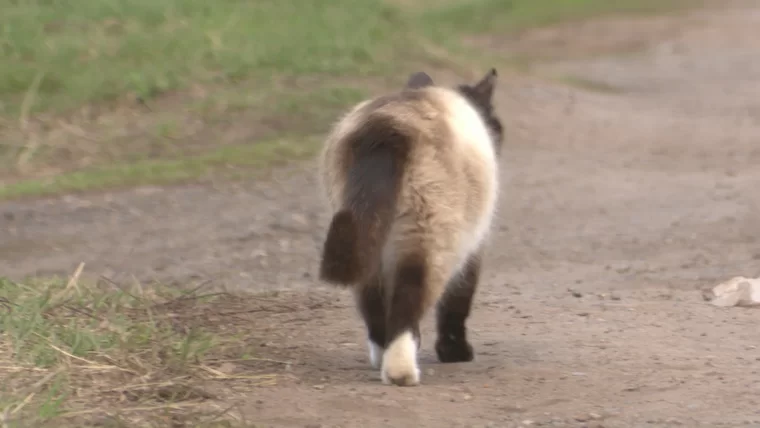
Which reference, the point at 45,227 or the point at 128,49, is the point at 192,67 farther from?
the point at 45,227

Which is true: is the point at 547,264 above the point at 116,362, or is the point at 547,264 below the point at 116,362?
below

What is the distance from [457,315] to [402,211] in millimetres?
834


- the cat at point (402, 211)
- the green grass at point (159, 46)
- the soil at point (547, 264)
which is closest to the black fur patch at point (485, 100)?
the cat at point (402, 211)

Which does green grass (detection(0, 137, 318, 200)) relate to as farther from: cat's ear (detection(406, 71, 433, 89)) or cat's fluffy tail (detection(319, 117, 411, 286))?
cat's fluffy tail (detection(319, 117, 411, 286))

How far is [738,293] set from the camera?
6.27 metres

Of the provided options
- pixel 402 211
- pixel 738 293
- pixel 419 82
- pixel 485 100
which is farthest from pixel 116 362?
pixel 738 293

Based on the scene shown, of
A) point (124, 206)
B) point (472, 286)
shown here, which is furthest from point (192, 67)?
point (472, 286)

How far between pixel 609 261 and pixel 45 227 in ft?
13.0

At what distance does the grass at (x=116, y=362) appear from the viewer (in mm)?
4016

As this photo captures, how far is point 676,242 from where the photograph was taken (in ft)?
26.5

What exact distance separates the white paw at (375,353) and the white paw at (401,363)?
1.19 feet

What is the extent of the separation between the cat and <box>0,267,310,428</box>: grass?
51 centimetres

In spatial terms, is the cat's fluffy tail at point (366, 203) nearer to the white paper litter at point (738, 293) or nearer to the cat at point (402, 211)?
the cat at point (402, 211)

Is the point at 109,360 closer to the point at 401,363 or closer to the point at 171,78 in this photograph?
the point at 401,363
